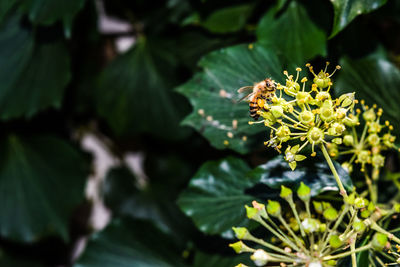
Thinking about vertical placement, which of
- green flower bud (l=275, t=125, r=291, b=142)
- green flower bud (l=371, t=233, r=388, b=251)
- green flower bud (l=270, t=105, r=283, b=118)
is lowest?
green flower bud (l=371, t=233, r=388, b=251)

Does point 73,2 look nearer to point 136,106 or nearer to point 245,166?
point 136,106

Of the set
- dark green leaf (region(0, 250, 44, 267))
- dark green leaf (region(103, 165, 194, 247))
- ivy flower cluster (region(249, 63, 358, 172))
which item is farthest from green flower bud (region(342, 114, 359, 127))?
dark green leaf (region(0, 250, 44, 267))

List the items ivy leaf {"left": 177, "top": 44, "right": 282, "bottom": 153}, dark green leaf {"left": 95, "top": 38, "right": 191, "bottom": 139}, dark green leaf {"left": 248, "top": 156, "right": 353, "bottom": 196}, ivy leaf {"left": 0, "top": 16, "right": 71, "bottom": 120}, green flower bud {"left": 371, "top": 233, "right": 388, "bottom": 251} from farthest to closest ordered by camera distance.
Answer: dark green leaf {"left": 95, "top": 38, "right": 191, "bottom": 139}
ivy leaf {"left": 0, "top": 16, "right": 71, "bottom": 120}
ivy leaf {"left": 177, "top": 44, "right": 282, "bottom": 153}
dark green leaf {"left": 248, "top": 156, "right": 353, "bottom": 196}
green flower bud {"left": 371, "top": 233, "right": 388, "bottom": 251}

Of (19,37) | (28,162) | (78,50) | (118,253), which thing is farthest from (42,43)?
(118,253)

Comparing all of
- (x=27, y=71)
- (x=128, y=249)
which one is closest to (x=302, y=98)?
(x=128, y=249)

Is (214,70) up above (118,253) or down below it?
above

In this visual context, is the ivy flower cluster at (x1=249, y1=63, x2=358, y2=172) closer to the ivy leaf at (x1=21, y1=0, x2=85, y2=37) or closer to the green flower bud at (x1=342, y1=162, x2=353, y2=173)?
the green flower bud at (x1=342, y1=162, x2=353, y2=173)
